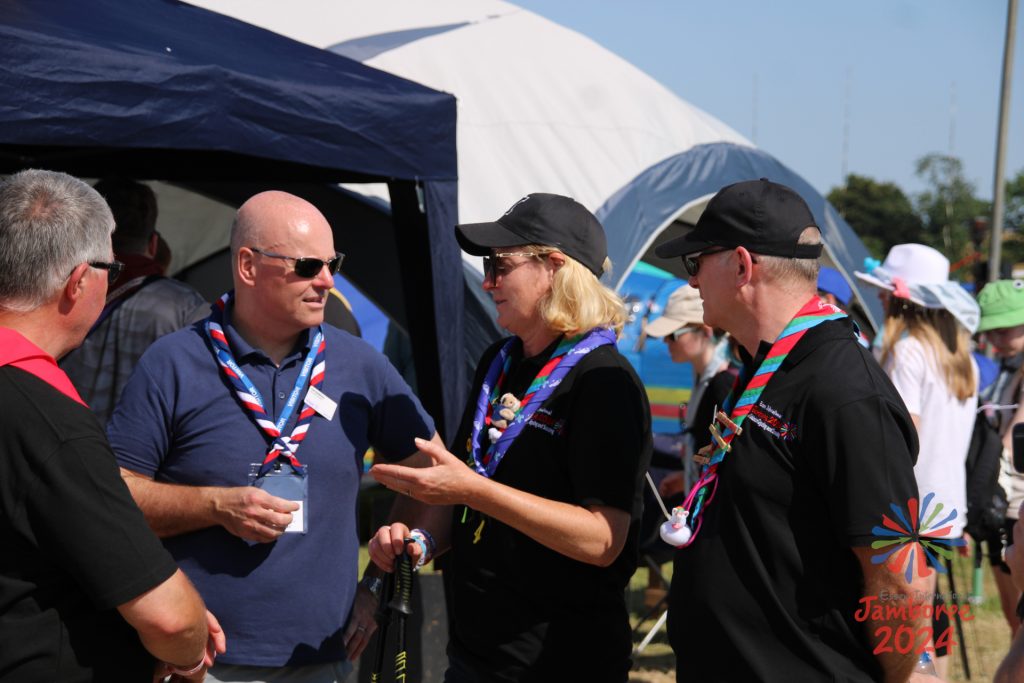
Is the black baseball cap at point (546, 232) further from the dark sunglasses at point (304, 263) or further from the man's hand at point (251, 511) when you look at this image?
the man's hand at point (251, 511)

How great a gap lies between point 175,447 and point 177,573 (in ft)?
2.42

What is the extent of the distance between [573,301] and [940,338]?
8.28 feet

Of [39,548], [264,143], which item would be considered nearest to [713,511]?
[39,548]

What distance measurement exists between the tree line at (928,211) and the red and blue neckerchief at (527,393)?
3146 centimetres

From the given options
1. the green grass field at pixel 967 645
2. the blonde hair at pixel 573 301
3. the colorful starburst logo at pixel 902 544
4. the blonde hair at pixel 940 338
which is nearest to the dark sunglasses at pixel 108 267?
the blonde hair at pixel 573 301

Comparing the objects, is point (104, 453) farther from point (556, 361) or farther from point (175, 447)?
point (556, 361)

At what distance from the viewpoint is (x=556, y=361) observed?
8.54 ft

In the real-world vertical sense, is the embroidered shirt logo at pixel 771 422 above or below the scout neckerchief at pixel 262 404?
above

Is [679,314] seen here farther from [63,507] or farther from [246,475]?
[63,507]

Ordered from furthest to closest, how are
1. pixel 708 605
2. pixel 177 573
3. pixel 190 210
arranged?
pixel 190 210 → pixel 708 605 → pixel 177 573

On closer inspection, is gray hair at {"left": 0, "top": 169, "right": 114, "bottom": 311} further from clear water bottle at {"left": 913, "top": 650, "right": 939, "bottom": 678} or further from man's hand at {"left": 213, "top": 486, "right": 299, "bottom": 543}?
clear water bottle at {"left": 913, "top": 650, "right": 939, "bottom": 678}

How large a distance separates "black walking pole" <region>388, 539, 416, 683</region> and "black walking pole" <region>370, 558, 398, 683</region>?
0.8 inches

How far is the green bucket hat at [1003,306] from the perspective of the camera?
5496mm

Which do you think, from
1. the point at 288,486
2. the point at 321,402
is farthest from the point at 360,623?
the point at 321,402
